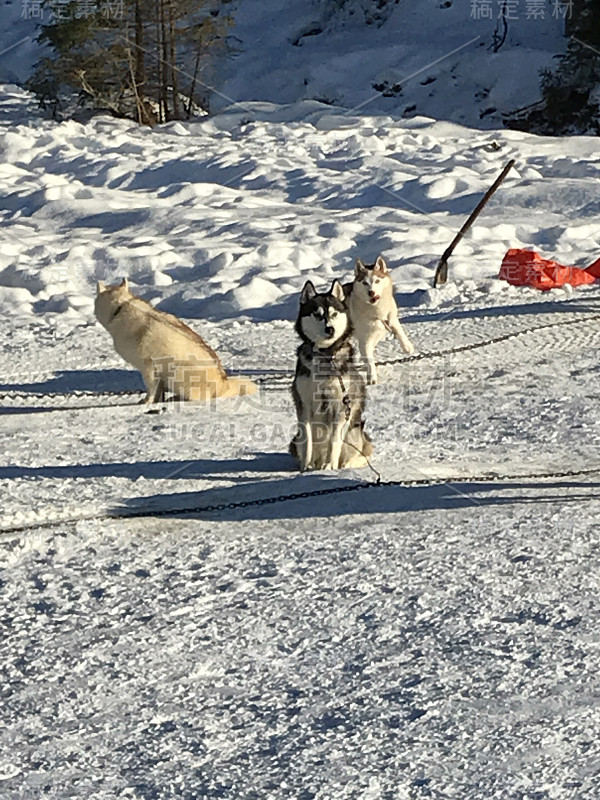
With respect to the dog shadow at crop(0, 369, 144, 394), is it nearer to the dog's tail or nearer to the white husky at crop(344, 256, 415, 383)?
the dog's tail

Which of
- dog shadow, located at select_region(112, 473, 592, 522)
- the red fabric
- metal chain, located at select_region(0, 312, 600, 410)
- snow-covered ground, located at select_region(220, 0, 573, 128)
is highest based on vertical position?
dog shadow, located at select_region(112, 473, 592, 522)

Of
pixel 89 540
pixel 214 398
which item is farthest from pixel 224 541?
pixel 214 398

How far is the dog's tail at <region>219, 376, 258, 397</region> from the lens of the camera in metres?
6.85

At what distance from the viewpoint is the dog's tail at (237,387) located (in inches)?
270

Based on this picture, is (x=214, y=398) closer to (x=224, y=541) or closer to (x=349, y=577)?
(x=224, y=541)

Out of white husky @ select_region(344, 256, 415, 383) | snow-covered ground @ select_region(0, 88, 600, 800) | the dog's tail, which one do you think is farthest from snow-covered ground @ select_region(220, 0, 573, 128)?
the dog's tail

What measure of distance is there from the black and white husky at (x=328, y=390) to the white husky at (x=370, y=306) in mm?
1874

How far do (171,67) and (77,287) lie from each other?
32.2 feet

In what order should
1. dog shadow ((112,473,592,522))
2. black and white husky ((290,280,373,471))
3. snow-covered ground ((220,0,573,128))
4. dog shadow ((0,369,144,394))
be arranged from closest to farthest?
dog shadow ((112,473,592,522)) → black and white husky ((290,280,373,471)) → dog shadow ((0,369,144,394)) → snow-covered ground ((220,0,573,128))

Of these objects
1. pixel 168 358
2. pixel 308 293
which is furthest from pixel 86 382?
pixel 308 293

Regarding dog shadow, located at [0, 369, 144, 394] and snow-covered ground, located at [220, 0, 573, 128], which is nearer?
dog shadow, located at [0, 369, 144, 394]

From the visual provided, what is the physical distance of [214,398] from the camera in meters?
6.81

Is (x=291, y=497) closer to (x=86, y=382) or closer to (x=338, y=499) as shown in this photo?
(x=338, y=499)

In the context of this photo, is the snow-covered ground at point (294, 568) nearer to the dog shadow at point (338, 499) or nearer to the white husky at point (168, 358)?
the dog shadow at point (338, 499)
